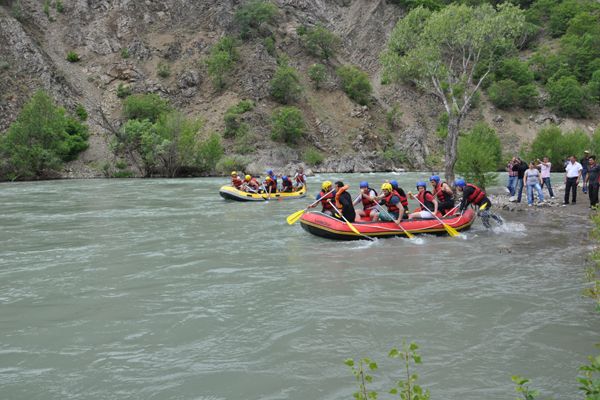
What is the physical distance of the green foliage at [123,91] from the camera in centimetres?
4925

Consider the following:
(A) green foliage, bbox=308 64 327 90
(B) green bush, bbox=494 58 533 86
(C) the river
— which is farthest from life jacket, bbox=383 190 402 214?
(B) green bush, bbox=494 58 533 86

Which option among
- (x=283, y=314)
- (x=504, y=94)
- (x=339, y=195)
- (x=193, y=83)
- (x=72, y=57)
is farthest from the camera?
(x=504, y=94)

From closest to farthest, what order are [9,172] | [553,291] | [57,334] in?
[57,334]
[553,291]
[9,172]

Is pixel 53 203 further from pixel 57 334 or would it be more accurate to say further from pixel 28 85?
pixel 28 85

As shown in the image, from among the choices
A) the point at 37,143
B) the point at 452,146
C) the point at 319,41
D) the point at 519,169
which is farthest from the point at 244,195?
the point at 319,41

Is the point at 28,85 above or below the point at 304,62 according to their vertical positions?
below

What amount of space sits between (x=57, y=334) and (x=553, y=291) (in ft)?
23.3

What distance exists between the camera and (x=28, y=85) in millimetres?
44031

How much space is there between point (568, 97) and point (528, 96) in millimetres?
4627

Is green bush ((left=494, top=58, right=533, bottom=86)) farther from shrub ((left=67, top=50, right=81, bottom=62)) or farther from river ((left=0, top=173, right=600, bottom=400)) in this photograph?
river ((left=0, top=173, right=600, bottom=400))

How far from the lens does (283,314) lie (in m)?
6.42

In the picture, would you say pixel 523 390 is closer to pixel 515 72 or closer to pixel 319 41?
pixel 319 41

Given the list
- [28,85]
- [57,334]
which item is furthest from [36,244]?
[28,85]

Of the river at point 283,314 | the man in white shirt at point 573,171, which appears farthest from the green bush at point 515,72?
the river at point 283,314
